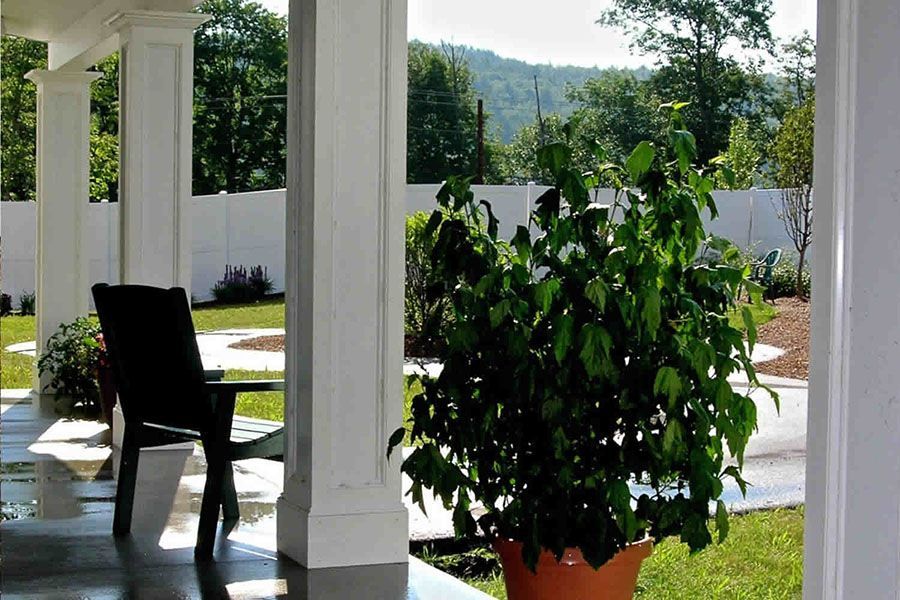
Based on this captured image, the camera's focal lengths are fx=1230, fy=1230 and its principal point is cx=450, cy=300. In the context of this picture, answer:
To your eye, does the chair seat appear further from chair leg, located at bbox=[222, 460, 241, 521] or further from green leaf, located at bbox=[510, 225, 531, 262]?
green leaf, located at bbox=[510, 225, 531, 262]

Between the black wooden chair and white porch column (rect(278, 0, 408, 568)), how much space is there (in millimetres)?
216

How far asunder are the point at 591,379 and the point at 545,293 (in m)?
0.21

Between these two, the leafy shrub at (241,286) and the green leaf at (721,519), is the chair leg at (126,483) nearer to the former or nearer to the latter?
the green leaf at (721,519)

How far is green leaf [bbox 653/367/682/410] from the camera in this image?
2.53 m

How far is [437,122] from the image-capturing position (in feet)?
62.6

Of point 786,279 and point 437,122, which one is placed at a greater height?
point 437,122

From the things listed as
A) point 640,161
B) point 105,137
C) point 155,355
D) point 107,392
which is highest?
point 105,137

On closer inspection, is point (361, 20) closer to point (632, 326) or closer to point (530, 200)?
point (632, 326)

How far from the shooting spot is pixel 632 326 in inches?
104

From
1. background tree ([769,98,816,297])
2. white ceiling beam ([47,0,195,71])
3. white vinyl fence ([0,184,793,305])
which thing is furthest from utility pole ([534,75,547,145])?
white ceiling beam ([47,0,195,71])

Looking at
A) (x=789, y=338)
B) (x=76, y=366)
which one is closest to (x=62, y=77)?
(x=76, y=366)

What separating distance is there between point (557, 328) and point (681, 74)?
1635 cm

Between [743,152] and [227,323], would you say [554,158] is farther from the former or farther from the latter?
[743,152]

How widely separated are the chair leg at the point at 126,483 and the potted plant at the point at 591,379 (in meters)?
1.34
